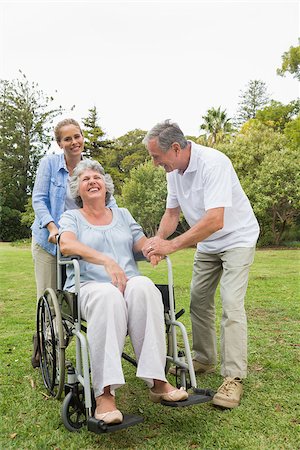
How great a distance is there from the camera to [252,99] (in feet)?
98.3

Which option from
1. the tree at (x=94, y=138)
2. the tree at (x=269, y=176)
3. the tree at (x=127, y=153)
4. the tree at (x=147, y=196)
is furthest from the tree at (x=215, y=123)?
the tree at (x=269, y=176)

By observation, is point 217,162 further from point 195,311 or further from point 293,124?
point 293,124

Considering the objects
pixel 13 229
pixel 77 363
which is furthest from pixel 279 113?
pixel 77 363

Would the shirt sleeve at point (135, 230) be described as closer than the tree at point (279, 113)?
Yes

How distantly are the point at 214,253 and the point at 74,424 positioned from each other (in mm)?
1173

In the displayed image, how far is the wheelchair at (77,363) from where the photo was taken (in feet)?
7.09

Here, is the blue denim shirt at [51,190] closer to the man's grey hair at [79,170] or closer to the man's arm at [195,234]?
the man's grey hair at [79,170]

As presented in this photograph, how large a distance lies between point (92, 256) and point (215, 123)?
26.4 m

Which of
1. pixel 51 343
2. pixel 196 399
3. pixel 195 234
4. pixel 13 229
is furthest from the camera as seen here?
pixel 13 229

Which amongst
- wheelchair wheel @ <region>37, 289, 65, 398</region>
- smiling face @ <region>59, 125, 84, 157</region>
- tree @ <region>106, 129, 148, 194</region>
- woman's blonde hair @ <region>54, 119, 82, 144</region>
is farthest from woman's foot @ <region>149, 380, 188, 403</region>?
tree @ <region>106, 129, 148, 194</region>

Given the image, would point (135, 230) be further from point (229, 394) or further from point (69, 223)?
point (229, 394)

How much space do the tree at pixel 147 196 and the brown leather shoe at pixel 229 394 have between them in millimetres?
16008

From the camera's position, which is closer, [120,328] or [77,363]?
[120,328]

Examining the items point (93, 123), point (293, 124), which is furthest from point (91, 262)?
point (93, 123)
